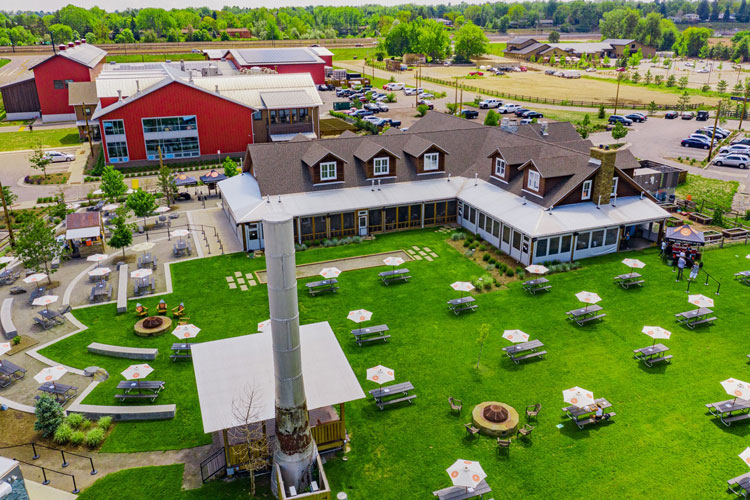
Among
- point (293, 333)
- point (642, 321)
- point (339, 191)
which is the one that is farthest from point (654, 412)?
point (339, 191)

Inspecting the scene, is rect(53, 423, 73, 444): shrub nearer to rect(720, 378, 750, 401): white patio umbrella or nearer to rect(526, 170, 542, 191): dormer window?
rect(720, 378, 750, 401): white patio umbrella

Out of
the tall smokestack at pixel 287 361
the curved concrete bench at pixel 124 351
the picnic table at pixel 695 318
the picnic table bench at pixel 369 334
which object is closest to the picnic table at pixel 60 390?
the curved concrete bench at pixel 124 351

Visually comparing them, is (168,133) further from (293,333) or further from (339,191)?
(293,333)

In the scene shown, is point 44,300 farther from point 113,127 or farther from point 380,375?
point 113,127

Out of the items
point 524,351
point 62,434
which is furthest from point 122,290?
point 524,351

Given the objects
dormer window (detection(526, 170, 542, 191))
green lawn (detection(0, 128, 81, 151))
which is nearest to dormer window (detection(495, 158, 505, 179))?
dormer window (detection(526, 170, 542, 191))

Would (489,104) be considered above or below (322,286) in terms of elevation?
above
